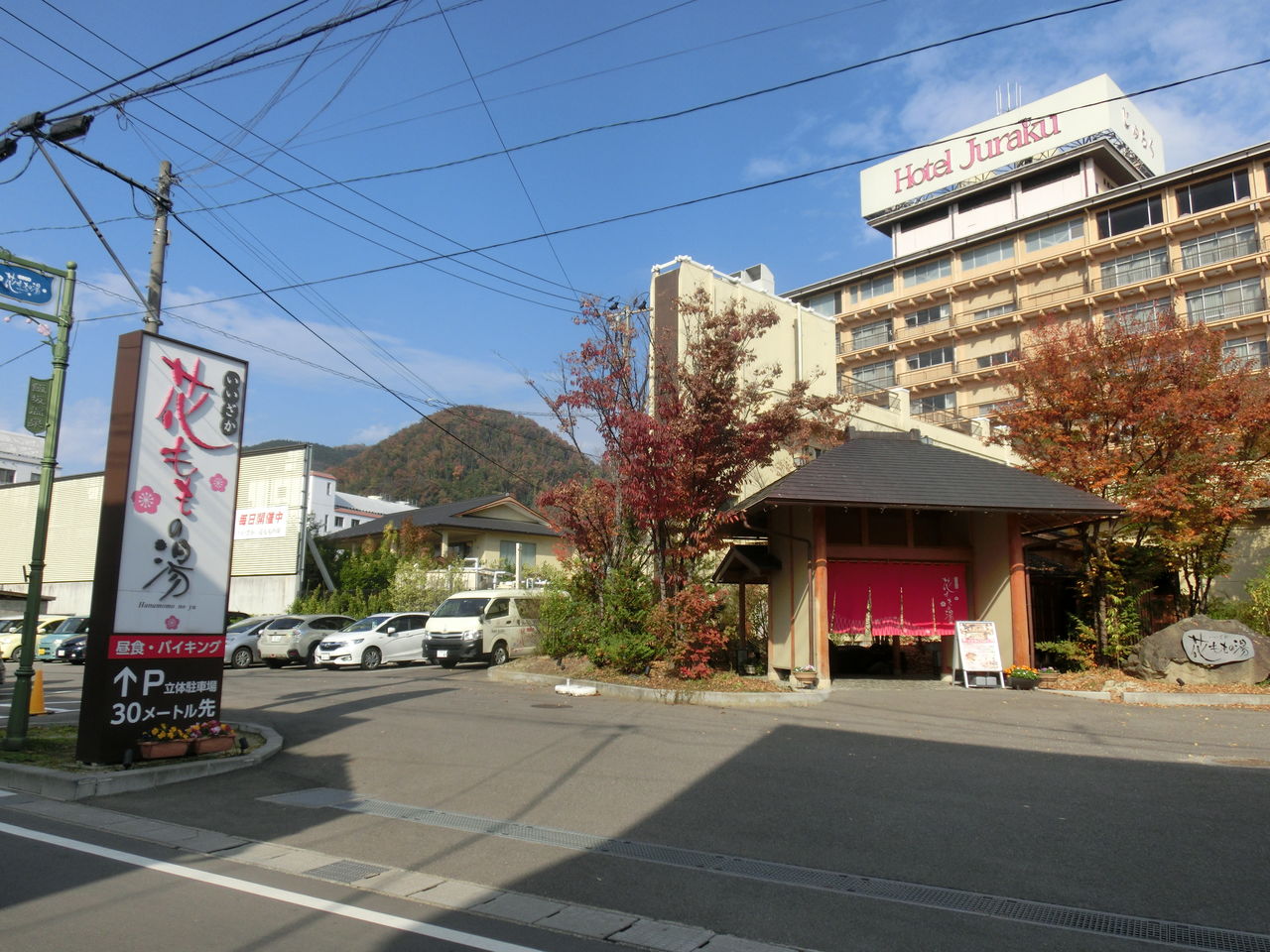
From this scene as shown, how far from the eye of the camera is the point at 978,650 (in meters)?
16.1

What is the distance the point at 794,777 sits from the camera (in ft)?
28.6

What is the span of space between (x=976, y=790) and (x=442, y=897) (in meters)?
5.11

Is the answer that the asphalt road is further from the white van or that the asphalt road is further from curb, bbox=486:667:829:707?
the white van

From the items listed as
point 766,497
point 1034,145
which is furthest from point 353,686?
point 1034,145

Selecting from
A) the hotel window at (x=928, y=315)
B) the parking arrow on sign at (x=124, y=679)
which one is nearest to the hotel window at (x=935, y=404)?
the hotel window at (x=928, y=315)

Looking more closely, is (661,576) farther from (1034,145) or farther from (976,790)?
(1034,145)

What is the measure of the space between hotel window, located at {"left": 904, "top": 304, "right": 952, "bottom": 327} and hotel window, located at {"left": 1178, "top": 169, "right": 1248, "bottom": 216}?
1283 centimetres

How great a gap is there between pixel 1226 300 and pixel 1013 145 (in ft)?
53.4

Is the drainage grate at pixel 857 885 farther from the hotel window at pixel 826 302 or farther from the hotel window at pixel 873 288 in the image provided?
the hotel window at pixel 826 302

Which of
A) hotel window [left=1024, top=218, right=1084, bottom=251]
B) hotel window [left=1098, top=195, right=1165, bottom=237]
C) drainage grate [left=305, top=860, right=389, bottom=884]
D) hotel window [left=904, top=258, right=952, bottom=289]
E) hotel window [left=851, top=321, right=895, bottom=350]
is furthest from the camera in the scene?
hotel window [left=851, top=321, right=895, bottom=350]

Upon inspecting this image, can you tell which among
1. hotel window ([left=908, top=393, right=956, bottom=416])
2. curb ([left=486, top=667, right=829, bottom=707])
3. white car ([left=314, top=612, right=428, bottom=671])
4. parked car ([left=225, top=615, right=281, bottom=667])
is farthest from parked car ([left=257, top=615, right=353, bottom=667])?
hotel window ([left=908, top=393, right=956, bottom=416])

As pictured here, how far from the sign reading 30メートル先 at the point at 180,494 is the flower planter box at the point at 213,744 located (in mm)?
1170

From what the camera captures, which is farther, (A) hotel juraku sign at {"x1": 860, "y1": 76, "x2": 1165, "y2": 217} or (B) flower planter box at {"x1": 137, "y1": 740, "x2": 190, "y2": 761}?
(A) hotel juraku sign at {"x1": 860, "y1": 76, "x2": 1165, "y2": 217}

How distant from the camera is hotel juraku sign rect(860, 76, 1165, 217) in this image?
162 ft
